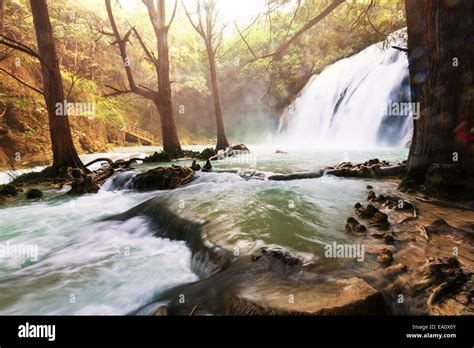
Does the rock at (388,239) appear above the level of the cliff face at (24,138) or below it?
below

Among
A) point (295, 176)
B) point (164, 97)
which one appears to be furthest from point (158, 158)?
point (295, 176)

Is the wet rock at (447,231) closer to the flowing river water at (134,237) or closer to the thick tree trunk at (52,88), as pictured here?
the flowing river water at (134,237)

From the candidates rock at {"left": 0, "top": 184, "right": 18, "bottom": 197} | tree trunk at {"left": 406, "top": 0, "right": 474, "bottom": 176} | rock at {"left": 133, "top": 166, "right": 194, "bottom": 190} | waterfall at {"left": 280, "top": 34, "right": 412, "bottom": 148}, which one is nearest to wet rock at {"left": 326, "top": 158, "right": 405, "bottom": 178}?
tree trunk at {"left": 406, "top": 0, "right": 474, "bottom": 176}

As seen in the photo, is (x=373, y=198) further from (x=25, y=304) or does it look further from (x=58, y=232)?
(x=58, y=232)

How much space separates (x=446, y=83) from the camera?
15.1ft

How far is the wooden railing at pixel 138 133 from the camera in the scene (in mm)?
26953

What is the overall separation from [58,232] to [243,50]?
31.3 metres

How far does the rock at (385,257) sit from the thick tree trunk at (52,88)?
9.10 m

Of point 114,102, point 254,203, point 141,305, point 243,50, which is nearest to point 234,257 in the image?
point 141,305

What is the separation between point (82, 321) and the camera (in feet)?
6.66

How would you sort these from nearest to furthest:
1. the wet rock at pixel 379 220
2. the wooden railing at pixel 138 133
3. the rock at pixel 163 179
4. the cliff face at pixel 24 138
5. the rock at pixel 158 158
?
the wet rock at pixel 379 220, the rock at pixel 163 179, the rock at pixel 158 158, the cliff face at pixel 24 138, the wooden railing at pixel 138 133

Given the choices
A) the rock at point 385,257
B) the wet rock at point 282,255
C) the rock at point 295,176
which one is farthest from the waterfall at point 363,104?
the wet rock at point 282,255

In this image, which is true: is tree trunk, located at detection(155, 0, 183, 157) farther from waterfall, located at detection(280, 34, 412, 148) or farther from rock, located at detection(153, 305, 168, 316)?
rock, located at detection(153, 305, 168, 316)

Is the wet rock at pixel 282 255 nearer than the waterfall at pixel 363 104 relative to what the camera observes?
Yes
